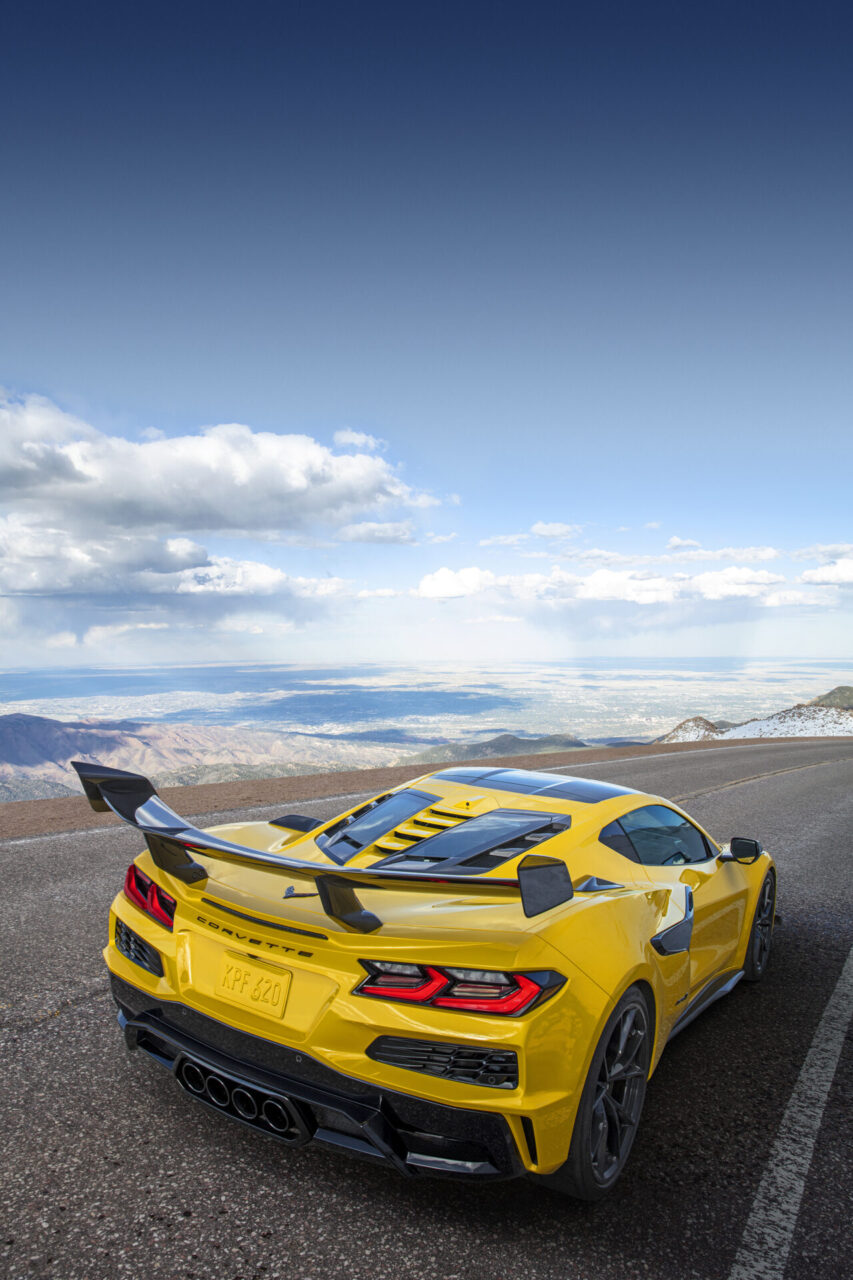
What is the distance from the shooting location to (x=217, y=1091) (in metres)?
2.53

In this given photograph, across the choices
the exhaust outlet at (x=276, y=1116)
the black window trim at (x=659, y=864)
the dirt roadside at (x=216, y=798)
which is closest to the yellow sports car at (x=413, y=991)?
the exhaust outlet at (x=276, y=1116)

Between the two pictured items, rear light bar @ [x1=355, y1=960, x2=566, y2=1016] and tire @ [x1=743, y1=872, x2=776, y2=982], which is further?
tire @ [x1=743, y1=872, x2=776, y2=982]

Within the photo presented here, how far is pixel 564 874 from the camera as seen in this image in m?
2.29

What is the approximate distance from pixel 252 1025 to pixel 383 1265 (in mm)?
746

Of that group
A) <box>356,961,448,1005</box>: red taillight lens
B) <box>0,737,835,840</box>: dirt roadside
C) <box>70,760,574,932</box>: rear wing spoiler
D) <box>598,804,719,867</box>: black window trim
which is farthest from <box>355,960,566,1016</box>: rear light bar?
<box>0,737,835,840</box>: dirt roadside

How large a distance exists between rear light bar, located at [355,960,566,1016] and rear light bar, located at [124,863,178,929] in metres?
0.87

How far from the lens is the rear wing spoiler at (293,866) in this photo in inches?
86.4

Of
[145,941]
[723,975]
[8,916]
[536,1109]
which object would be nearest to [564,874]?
[536,1109]

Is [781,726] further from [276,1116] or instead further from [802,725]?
[276,1116]

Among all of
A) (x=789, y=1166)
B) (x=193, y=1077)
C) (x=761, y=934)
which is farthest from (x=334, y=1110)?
(x=761, y=934)

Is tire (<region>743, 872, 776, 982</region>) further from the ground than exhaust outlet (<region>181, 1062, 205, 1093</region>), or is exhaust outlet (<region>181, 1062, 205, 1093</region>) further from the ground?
exhaust outlet (<region>181, 1062, 205, 1093</region>)

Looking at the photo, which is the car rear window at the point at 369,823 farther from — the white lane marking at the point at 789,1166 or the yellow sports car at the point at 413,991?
the white lane marking at the point at 789,1166

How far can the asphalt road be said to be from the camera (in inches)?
89.0

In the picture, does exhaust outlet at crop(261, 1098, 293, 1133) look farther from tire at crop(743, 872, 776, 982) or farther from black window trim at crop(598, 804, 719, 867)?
tire at crop(743, 872, 776, 982)
